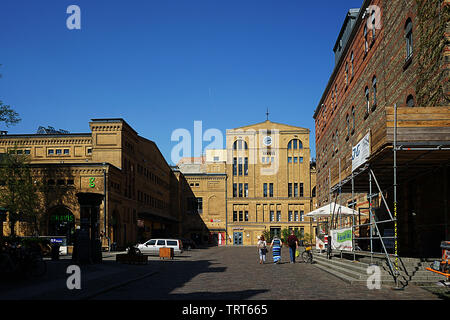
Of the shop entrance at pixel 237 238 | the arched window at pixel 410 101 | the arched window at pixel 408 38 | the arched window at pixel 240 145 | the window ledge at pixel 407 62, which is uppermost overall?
the arched window at pixel 240 145

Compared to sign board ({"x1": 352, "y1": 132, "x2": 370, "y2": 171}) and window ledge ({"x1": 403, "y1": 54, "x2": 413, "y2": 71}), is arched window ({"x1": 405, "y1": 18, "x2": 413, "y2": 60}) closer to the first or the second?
window ledge ({"x1": 403, "y1": 54, "x2": 413, "y2": 71})

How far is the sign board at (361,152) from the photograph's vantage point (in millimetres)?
17070

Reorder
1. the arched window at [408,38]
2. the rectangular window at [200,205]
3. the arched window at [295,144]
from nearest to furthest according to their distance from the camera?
1. the arched window at [408,38]
2. the arched window at [295,144]
3. the rectangular window at [200,205]

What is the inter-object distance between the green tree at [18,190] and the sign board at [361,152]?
108ft

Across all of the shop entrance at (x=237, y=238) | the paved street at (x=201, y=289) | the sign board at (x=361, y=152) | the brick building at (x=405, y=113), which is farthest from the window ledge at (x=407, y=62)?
the shop entrance at (x=237, y=238)

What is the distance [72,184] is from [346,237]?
32.1 meters

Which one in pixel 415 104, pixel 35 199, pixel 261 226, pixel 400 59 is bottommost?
pixel 261 226

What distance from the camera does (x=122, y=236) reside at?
166 feet

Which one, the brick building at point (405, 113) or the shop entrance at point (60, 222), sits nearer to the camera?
the brick building at point (405, 113)

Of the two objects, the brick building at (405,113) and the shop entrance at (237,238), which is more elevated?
the brick building at (405,113)

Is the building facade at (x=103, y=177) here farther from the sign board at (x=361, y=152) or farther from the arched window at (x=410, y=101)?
the arched window at (x=410, y=101)

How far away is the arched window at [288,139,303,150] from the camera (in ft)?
279
